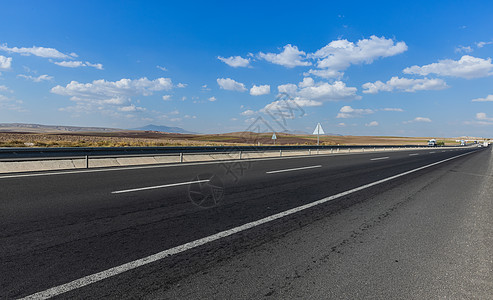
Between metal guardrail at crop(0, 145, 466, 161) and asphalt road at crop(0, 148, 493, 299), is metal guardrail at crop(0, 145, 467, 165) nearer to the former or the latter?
metal guardrail at crop(0, 145, 466, 161)

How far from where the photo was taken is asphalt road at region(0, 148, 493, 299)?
2471 mm

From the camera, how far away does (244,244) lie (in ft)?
11.1

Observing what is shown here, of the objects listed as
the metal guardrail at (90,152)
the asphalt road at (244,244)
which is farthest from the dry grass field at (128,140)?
the asphalt road at (244,244)

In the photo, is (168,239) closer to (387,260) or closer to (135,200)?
(135,200)

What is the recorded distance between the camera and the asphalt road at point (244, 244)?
8.11 ft

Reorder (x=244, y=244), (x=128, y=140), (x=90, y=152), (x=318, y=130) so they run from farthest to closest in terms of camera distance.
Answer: (x=128, y=140), (x=318, y=130), (x=90, y=152), (x=244, y=244)

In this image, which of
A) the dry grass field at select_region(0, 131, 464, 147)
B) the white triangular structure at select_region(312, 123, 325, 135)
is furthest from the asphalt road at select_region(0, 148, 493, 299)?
the white triangular structure at select_region(312, 123, 325, 135)

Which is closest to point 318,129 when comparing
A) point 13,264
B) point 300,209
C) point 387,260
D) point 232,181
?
point 232,181

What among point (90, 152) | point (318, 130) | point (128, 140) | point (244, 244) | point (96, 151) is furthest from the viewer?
point (128, 140)

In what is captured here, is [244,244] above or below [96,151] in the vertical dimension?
below

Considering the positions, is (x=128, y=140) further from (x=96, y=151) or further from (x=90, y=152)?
(x=90, y=152)

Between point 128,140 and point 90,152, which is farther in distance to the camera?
point 128,140

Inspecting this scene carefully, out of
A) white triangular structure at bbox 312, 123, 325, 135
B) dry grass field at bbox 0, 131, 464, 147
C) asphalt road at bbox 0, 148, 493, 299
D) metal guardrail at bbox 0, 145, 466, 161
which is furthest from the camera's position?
white triangular structure at bbox 312, 123, 325, 135

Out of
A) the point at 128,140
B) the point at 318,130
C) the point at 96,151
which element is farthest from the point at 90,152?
the point at 128,140
